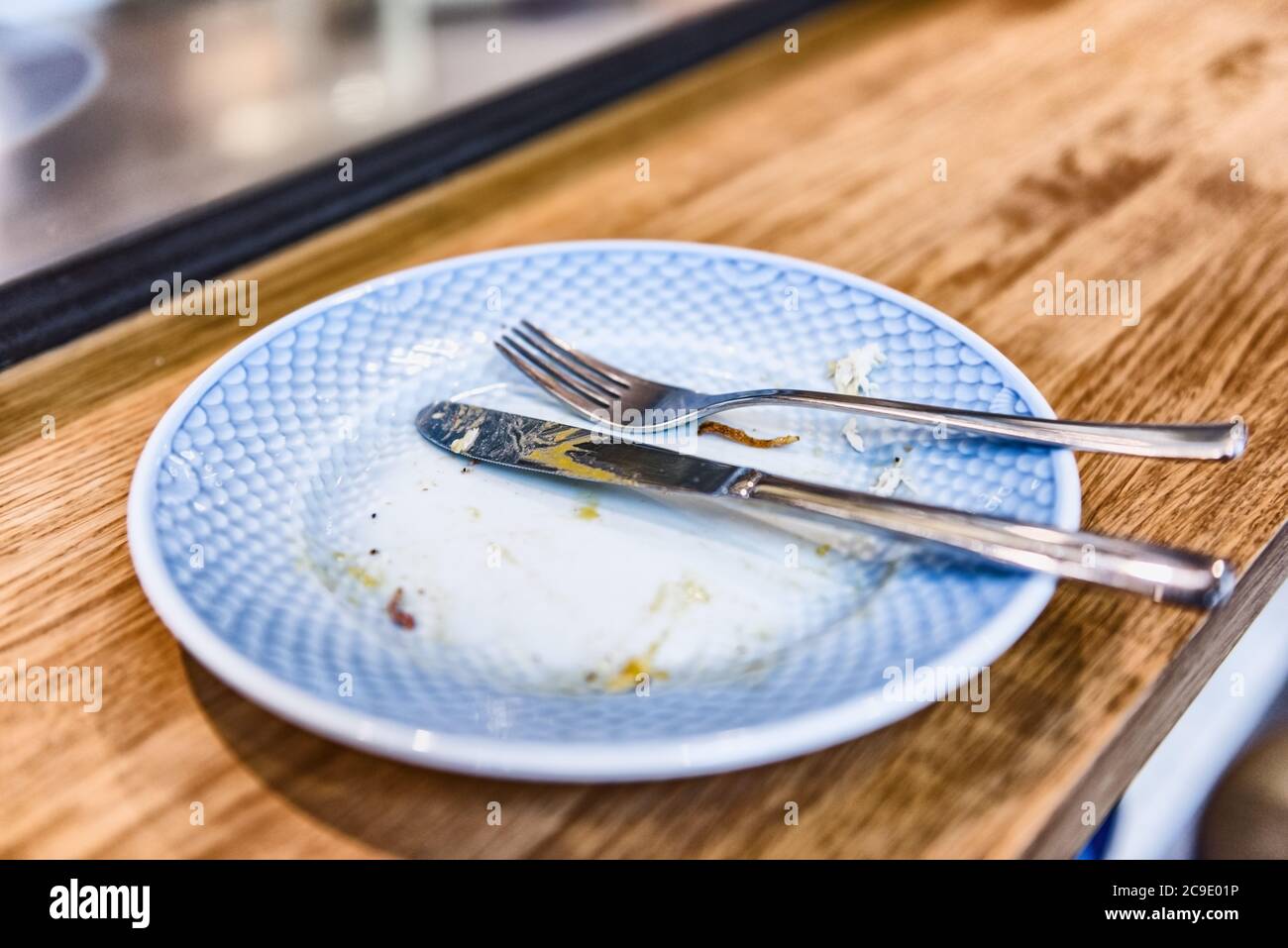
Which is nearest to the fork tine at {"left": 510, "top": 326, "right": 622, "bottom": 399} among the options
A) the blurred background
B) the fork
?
the fork

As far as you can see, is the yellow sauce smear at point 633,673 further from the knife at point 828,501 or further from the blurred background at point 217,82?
the blurred background at point 217,82

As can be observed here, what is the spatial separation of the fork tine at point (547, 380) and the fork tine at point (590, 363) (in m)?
0.01

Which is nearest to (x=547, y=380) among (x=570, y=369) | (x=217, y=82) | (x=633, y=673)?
(x=570, y=369)

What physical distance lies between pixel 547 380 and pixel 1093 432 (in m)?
0.29

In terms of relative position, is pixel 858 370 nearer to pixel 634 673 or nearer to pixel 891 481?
pixel 891 481

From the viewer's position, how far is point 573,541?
54 centimetres

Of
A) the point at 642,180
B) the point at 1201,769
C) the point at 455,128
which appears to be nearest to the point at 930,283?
the point at 642,180

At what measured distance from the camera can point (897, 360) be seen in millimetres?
624

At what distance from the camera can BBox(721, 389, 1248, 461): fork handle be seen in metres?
0.50

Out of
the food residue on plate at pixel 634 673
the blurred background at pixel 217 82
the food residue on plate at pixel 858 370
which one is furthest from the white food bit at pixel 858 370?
the blurred background at pixel 217 82

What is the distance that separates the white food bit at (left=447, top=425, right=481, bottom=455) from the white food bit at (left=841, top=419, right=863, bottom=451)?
196mm

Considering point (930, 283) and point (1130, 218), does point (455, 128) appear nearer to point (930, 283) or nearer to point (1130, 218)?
point (930, 283)
